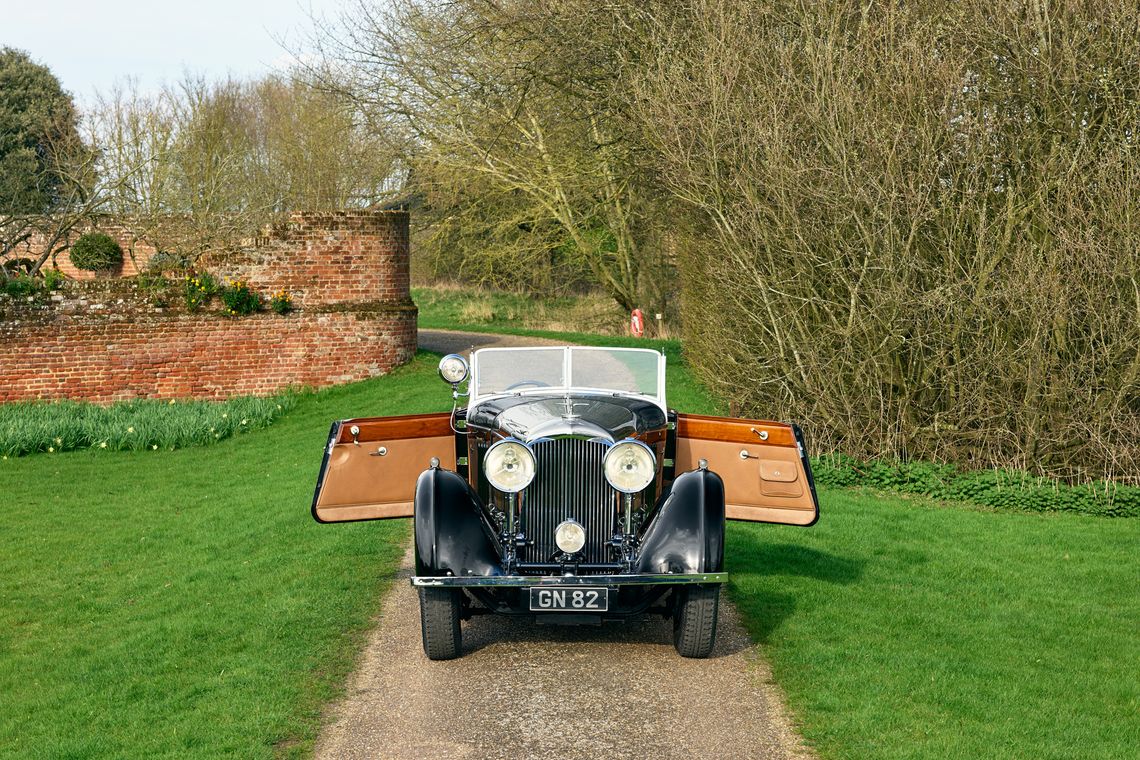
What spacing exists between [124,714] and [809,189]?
8741mm

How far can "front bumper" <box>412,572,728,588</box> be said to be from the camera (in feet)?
22.1

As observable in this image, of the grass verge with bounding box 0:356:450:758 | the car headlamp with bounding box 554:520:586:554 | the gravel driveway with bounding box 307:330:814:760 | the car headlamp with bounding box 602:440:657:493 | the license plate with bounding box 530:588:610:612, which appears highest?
the car headlamp with bounding box 602:440:657:493

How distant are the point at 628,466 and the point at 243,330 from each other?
1577 centimetres

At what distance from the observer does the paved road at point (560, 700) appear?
5.89m

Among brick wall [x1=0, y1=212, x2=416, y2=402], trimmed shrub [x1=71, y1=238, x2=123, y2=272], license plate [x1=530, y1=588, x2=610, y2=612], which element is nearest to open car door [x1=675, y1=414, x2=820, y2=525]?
license plate [x1=530, y1=588, x2=610, y2=612]

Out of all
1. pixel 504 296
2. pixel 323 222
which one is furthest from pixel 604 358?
pixel 504 296

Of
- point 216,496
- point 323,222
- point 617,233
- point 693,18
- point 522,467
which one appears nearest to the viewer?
point 522,467

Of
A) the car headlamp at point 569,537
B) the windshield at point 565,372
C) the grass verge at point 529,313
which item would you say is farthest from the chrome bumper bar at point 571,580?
the grass verge at point 529,313

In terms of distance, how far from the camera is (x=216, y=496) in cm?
1445

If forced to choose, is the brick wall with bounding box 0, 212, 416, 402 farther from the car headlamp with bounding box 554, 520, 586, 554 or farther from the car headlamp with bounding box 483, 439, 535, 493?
the car headlamp with bounding box 554, 520, 586, 554

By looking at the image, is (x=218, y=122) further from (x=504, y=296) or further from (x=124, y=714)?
(x=124, y=714)

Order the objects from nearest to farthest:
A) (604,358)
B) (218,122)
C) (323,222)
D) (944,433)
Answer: (604,358) → (944,433) → (323,222) → (218,122)

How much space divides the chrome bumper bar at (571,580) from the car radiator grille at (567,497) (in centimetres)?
54

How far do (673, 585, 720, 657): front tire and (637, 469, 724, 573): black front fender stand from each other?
0.19m
